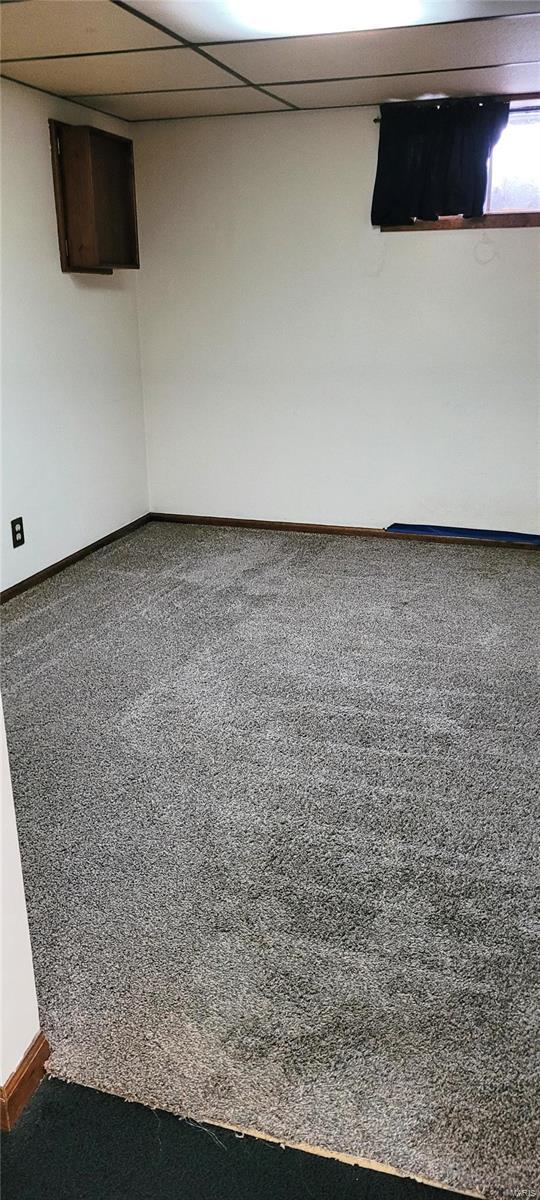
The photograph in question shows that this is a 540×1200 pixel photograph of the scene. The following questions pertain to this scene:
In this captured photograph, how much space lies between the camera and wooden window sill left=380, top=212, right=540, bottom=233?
4.23m

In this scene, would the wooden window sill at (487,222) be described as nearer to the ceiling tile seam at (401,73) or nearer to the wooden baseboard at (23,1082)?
the ceiling tile seam at (401,73)

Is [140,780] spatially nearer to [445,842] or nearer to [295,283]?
[445,842]

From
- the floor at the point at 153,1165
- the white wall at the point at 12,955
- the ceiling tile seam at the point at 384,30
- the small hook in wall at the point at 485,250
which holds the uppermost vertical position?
the ceiling tile seam at the point at 384,30

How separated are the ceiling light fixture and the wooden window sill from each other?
152 centimetres

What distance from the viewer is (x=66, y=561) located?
4.49 metres

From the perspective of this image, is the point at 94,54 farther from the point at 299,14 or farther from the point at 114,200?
the point at 114,200

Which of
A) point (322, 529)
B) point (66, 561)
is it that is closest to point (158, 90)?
point (66, 561)

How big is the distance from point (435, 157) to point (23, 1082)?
4055mm

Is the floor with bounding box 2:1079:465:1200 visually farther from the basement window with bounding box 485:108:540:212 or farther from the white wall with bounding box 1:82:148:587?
the basement window with bounding box 485:108:540:212

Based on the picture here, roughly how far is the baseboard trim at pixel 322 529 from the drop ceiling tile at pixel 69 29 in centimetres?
252

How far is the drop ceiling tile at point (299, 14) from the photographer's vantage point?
265 centimetres

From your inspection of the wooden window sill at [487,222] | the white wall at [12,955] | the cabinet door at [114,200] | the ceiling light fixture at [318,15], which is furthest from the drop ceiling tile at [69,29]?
the white wall at [12,955]

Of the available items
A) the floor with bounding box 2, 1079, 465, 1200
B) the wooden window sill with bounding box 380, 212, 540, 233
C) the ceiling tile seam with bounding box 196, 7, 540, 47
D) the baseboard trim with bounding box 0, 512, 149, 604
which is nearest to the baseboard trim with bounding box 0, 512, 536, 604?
the baseboard trim with bounding box 0, 512, 149, 604

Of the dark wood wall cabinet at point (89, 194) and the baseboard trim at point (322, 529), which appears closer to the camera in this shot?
the dark wood wall cabinet at point (89, 194)
